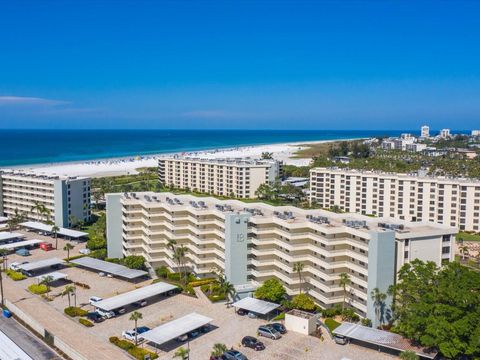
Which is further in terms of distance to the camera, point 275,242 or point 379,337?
point 275,242

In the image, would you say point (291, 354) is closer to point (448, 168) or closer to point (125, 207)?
point (125, 207)

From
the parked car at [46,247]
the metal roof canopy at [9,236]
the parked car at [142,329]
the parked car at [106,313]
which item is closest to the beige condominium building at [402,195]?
the parked car at [46,247]

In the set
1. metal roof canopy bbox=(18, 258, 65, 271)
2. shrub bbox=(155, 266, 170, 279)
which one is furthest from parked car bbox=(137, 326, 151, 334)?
metal roof canopy bbox=(18, 258, 65, 271)

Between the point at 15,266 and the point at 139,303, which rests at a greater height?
the point at 15,266

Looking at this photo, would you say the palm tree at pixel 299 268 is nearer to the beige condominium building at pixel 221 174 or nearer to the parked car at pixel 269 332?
the parked car at pixel 269 332

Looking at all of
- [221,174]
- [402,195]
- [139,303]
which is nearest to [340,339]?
[139,303]

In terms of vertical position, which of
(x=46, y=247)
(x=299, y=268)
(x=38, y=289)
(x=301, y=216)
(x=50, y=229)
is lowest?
(x=38, y=289)

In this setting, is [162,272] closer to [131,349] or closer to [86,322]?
[86,322]

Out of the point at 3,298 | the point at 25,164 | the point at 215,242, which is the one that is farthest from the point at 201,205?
the point at 25,164

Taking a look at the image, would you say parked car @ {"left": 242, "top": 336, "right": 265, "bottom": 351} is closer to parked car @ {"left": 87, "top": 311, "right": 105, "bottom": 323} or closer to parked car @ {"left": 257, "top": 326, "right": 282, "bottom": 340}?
parked car @ {"left": 257, "top": 326, "right": 282, "bottom": 340}
